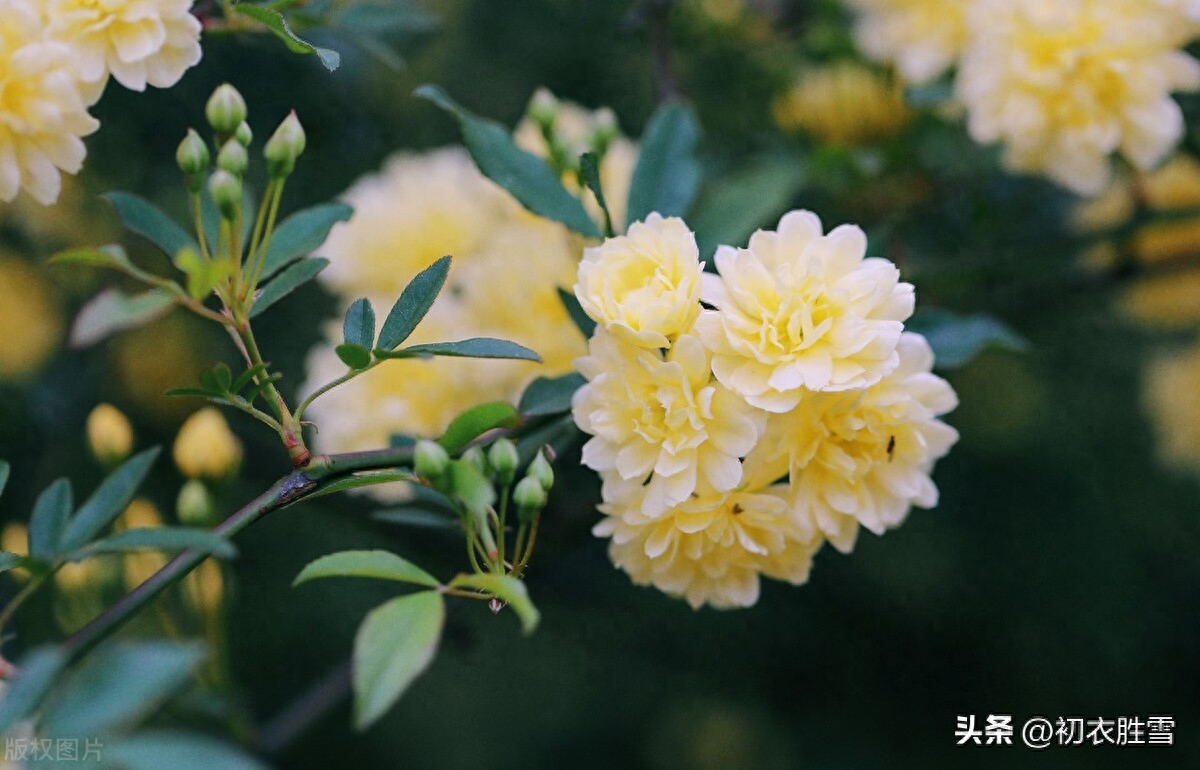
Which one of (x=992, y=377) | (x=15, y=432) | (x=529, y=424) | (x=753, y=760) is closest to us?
(x=529, y=424)

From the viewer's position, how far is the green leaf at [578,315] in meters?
0.86

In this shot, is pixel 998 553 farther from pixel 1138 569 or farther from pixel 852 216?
pixel 852 216

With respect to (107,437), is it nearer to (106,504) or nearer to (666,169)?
(106,504)

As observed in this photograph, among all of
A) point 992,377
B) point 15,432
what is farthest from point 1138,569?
point 15,432


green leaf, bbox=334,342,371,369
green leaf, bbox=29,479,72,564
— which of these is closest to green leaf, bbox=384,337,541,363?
green leaf, bbox=334,342,371,369

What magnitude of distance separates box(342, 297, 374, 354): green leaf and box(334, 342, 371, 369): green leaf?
0.04m

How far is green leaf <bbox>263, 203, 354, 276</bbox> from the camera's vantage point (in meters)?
0.81

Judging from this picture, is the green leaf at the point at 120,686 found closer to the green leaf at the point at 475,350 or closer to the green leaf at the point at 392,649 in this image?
the green leaf at the point at 392,649

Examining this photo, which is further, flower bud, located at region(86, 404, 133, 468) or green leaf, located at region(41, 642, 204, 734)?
flower bud, located at region(86, 404, 133, 468)

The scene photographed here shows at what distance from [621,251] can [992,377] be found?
4.32 ft

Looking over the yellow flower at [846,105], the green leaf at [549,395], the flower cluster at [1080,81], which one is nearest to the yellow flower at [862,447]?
the green leaf at [549,395]

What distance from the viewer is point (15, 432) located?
4.70 ft

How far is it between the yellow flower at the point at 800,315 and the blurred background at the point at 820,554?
35cm

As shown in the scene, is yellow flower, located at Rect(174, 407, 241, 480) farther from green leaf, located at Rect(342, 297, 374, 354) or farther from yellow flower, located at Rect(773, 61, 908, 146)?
yellow flower, located at Rect(773, 61, 908, 146)
